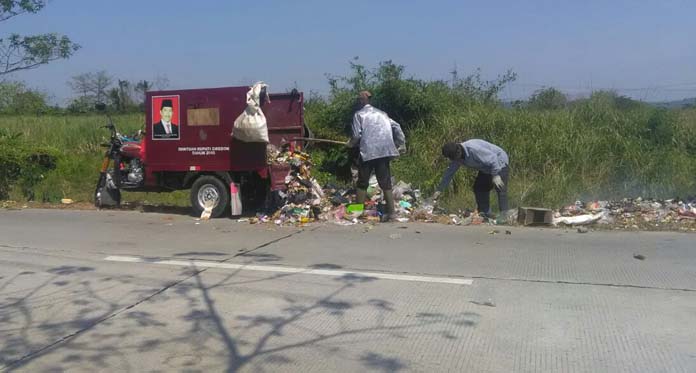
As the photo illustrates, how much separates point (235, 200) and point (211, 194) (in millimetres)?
576

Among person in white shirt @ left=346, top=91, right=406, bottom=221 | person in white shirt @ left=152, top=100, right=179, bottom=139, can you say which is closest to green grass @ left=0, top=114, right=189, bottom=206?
person in white shirt @ left=152, top=100, right=179, bottom=139

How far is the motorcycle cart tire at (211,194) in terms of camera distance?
11.3 m

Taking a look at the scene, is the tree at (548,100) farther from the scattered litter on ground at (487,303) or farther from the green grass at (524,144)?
the scattered litter on ground at (487,303)

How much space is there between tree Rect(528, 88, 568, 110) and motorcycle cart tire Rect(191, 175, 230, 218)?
822cm

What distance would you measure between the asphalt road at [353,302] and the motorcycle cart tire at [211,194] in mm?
1778

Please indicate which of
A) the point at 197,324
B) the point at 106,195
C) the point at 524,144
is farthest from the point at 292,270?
the point at 524,144

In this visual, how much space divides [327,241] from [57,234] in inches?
158

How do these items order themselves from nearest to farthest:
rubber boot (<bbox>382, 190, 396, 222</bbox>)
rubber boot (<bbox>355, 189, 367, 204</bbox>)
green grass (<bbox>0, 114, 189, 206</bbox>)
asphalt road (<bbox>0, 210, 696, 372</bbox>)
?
asphalt road (<bbox>0, 210, 696, 372</bbox>) < rubber boot (<bbox>382, 190, 396, 222</bbox>) < rubber boot (<bbox>355, 189, 367, 204</bbox>) < green grass (<bbox>0, 114, 189, 206</bbox>)

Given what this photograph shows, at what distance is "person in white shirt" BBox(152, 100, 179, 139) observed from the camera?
11312 millimetres

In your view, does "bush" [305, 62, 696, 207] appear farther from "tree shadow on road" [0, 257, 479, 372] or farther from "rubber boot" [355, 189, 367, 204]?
"tree shadow on road" [0, 257, 479, 372]

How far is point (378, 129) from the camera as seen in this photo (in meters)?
10.5

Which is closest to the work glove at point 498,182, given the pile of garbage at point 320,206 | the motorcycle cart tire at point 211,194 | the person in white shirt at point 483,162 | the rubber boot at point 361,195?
the person in white shirt at point 483,162

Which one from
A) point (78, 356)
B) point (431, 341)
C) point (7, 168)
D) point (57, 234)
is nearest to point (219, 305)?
point (78, 356)

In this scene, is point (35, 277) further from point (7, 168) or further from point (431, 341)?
point (7, 168)
